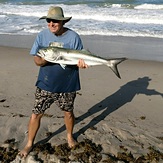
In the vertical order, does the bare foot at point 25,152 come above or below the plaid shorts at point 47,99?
below

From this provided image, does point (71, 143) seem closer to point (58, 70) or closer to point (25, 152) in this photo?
point (25, 152)

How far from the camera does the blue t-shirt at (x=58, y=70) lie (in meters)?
3.97

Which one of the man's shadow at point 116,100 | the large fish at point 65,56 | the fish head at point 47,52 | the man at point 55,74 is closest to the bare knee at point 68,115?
the man at point 55,74

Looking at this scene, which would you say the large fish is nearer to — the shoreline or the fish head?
the fish head

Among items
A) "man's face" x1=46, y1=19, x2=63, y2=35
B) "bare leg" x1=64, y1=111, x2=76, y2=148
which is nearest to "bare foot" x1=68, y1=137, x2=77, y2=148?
"bare leg" x1=64, y1=111, x2=76, y2=148

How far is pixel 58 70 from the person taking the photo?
4.08 metres

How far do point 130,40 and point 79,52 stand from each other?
945 cm

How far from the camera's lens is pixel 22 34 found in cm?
1416

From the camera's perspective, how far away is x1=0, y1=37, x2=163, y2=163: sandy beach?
448 cm

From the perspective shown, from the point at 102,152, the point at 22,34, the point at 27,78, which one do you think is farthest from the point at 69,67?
the point at 22,34

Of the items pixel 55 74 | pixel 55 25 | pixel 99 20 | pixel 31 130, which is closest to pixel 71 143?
pixel 31 130

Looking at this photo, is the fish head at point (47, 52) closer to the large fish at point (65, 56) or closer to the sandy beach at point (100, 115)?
the large fish at point (65, 56)

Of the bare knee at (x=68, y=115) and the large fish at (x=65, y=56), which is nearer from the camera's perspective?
the large fish at (x=65, y=56)

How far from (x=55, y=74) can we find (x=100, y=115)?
1.99m
